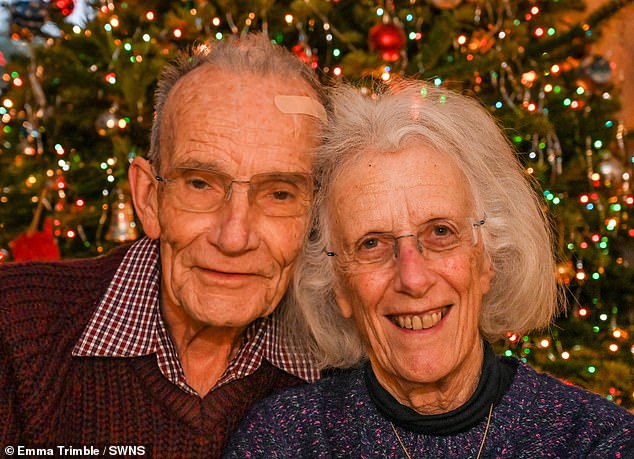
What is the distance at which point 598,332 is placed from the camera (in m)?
3.88

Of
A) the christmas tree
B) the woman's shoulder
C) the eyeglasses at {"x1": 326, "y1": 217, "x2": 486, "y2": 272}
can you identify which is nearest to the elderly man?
the eyeglasses at {"x1": 326, "y1": 217, "x2": 486, "y2": 272}

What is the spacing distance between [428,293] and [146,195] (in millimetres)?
934

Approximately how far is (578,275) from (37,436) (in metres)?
2.87

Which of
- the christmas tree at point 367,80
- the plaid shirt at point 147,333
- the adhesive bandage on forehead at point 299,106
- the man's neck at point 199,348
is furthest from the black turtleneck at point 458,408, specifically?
the christmas tree at point 367,80

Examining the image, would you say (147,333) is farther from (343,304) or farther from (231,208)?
(343,304)

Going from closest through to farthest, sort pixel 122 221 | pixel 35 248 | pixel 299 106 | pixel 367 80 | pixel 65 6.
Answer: pixel 299 106, pixel 35 248, pixel 367 80, pixel 122 221, pixel 65 6

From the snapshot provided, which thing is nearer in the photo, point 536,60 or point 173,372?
point 173,372

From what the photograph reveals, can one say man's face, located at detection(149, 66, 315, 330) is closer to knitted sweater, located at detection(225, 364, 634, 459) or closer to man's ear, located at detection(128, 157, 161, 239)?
man's ear, located at detection(128, 157, 161, 239)

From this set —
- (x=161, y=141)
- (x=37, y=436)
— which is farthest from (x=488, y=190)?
(x=37, y=436)

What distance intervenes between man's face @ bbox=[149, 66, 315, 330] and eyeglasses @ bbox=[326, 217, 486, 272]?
230 millimetres

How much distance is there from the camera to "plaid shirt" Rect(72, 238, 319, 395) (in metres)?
2.00

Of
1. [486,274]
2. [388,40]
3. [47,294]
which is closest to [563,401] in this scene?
[486,274]

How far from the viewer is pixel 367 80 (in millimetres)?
3312

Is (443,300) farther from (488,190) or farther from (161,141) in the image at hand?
(161,141)
